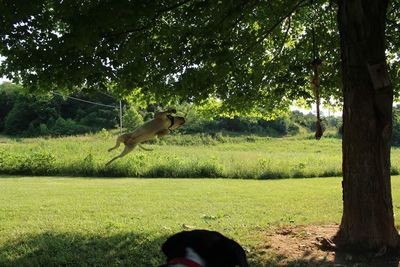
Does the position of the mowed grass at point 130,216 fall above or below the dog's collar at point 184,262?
below

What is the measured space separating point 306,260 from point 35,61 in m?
4.82

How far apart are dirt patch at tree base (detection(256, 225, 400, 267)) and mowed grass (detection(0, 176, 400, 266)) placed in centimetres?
18

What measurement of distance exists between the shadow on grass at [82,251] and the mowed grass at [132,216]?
1 centimetres

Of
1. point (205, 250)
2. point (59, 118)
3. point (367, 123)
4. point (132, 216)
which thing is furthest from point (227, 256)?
point (59, 118)

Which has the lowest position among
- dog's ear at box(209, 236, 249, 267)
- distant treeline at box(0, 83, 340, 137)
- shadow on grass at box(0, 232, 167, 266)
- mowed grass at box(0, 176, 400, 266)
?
mowed grass at box(0, 176, 400, 266)

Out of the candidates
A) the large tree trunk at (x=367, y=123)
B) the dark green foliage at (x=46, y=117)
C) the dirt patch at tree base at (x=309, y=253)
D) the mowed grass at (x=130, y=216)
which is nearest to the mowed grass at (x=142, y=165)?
the dark green foliage at (x=46, y=117)

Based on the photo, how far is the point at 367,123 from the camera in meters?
7.16

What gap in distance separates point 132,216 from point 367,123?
608 centimetres

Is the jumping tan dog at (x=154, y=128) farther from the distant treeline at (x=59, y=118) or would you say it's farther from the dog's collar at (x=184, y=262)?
the distant treeline at (x=59, y=118)

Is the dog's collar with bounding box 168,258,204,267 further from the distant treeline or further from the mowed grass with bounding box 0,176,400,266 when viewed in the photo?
the distant treeline

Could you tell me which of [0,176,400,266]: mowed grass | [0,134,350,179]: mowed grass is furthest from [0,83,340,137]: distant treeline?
[0,176,400,266]: mowed grass

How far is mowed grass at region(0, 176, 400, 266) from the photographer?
7.38 metres

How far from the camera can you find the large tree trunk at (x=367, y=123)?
7.16 m

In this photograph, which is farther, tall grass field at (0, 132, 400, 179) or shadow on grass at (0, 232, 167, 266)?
tall grass field at (0, 132, 400, 179)
